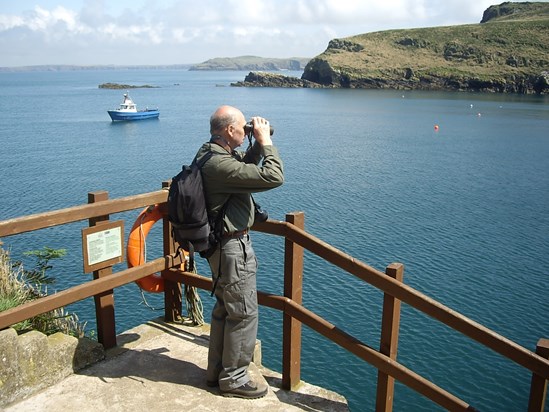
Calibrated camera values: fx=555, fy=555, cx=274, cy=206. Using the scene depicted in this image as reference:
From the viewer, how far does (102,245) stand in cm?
477

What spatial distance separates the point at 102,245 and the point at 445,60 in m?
132

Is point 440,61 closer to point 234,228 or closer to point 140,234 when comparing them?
point 140,234

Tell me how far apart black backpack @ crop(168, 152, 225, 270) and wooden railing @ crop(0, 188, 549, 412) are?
0.74 m

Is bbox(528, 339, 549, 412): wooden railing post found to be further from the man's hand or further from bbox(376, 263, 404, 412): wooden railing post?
the man's hand

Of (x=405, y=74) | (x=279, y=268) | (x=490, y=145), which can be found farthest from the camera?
(x=405, y=74)

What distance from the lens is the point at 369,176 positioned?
3194cm

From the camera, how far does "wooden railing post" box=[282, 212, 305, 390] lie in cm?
450

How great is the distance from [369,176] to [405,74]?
96264mm

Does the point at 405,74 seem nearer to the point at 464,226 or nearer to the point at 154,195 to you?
the point at 464,226

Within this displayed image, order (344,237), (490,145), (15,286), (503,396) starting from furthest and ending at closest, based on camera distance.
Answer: (490,145), (344,237), (503,396), (15,286)

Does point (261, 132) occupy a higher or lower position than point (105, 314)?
higher

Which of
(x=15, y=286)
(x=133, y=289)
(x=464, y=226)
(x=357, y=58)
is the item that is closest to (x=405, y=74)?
(x=357, y=58)

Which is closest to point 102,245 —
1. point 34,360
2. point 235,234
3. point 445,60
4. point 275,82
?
point 34,360

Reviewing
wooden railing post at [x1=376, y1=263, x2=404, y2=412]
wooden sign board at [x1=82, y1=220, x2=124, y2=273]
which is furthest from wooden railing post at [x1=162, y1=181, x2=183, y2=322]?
wooden railing post at [x1=376, y1=263, x2=404, y2=412]
